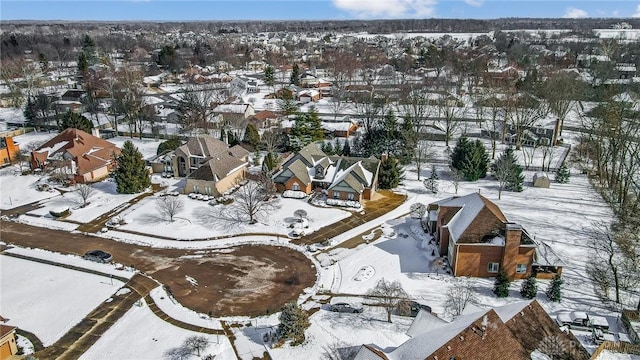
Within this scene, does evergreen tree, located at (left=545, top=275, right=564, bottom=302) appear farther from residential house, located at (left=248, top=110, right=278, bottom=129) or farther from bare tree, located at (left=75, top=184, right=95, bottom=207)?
residential house, located at (left=248, top=110, right=278, bottom=129)

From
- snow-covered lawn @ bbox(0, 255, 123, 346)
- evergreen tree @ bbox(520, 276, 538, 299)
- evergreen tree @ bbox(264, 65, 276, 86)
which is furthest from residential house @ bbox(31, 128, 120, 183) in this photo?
evergreen tree @ bbox(264, 65, 276, 86)

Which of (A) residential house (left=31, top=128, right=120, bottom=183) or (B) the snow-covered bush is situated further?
(A) residential house (left=31, top=128, right=120, bottom=183)

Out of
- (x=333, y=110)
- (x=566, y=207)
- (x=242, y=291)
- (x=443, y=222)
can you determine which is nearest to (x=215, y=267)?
(x=242, y=291)

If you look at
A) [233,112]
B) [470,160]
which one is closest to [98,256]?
[470,160]

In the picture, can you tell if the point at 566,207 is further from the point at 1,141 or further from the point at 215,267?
the point at 1,141

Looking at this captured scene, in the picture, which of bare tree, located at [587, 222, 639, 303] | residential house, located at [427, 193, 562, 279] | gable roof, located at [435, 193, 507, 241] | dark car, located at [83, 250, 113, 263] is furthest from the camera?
dark car, located at [83, 250, 113, 263]

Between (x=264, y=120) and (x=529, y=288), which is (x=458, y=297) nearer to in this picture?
(x=529, y=288)
